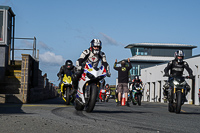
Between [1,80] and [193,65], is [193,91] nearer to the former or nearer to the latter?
[193,65]

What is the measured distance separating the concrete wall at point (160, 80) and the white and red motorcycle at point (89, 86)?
89.2 ft

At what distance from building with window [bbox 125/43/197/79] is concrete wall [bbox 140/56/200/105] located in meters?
22.8

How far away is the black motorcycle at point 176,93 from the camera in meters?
10.9

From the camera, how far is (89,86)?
9289 millimetres

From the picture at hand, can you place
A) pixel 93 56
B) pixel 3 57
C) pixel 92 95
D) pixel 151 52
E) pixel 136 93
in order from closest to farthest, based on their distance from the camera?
pixel 92 95 → pixel 93 56 → pixel 136 93 → pixel 3 57 → pixel 151 52

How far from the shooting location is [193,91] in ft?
125

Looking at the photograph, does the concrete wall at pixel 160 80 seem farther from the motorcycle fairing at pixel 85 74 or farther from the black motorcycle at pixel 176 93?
the motorcycle fairing at pixel 85 74

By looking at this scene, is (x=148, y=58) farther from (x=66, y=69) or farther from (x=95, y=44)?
(x=95, y=44)

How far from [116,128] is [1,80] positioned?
15.9 metres

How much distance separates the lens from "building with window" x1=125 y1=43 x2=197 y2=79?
83375mm

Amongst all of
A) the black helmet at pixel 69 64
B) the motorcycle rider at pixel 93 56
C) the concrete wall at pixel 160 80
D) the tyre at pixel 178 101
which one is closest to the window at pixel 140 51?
the concrete wall at pixel 160 80

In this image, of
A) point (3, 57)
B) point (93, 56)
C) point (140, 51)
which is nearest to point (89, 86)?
point (93, 56)

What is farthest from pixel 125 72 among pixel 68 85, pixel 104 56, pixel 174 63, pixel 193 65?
pixel 193 65

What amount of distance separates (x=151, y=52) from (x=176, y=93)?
77.3 metres
